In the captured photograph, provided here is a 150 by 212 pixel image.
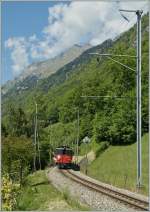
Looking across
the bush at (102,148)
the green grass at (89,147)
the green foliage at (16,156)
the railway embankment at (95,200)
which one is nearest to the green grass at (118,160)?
the bush at (102,148)

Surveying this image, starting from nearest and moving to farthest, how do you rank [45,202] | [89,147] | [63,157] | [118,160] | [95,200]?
[95,200]
[45,202]
[63,157]
[118,160]
[89,147]

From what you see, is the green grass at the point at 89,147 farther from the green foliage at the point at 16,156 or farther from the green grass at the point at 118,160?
the green foliage at the point at 16,156

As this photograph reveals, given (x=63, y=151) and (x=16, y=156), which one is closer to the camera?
(x=16, y=156)

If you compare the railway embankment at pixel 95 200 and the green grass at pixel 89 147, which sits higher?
the green grass at pixel 89 147

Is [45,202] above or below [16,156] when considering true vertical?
below

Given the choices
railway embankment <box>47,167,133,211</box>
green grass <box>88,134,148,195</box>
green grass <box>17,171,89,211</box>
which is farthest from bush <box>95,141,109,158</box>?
green grass <box>17,171,89,211</box>

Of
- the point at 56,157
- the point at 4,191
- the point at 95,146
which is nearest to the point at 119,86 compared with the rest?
the point at 95,146

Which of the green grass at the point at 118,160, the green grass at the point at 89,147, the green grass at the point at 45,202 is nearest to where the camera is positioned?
the green grass at the point at 45,202

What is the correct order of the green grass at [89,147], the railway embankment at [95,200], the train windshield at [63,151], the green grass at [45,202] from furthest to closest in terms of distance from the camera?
the green grass at [89,147], the train windshield at [63,151], the green grass at [45,202], the railway embankment at [95,200]

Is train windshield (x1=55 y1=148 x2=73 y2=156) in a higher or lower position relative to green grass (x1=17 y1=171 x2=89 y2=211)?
higher

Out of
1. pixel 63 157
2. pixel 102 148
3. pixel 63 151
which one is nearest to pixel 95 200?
pixel 63 157

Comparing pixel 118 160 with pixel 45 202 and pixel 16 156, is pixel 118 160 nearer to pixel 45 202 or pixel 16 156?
pixel 16 156

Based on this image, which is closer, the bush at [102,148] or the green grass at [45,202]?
the green grass at [45,202]

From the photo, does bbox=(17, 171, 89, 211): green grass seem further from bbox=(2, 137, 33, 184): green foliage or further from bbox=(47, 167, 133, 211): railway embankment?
bbox=(2, 137, 33, 184): green foliage
